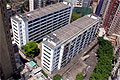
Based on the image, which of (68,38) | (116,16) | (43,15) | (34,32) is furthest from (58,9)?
(116,16)

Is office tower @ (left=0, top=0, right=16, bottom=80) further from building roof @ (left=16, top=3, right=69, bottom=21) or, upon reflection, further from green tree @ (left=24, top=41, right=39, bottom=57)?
building roof @ (left=16, top=3, right=69, bottom=21)

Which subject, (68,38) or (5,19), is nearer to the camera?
(5,19)

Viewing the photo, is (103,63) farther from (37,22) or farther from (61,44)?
(37,22)

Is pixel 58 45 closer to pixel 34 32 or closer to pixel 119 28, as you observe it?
pixel 34 32

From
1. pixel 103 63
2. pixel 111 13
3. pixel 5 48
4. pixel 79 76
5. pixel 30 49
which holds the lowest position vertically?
pixel 79 76

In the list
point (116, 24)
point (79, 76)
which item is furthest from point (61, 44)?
point (116, 24)

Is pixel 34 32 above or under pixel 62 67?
above
